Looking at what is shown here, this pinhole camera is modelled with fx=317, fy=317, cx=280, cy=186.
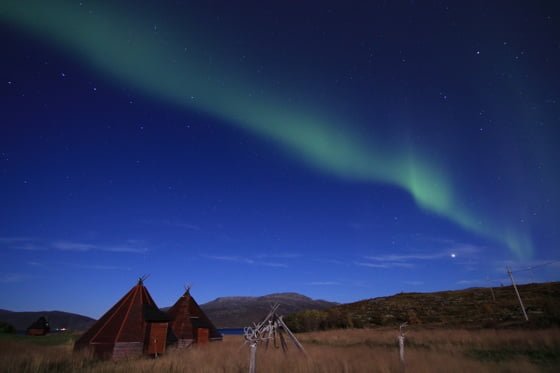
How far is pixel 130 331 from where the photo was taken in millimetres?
26844

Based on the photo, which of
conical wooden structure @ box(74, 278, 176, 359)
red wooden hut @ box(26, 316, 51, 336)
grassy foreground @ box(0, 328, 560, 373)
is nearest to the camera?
grassy foreground @ box(0, 328, 560, 373)

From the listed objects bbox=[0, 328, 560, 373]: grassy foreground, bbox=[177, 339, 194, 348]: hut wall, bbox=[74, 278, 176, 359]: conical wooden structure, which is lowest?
bbox=[177, 339, 194, 348]: hut wall

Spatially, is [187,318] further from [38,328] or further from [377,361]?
[38,328]

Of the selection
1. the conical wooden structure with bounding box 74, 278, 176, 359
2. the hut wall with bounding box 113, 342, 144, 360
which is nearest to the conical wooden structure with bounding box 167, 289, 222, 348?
the conical wooden structure with bounding box 74, 278, 176, 359

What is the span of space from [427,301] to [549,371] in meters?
52.2

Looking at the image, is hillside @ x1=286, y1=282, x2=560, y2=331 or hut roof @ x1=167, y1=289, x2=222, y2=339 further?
hillside @ x1=286, y1=282, x2=560, y2=331

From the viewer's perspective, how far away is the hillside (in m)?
36.8

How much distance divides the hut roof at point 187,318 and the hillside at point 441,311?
19623mm

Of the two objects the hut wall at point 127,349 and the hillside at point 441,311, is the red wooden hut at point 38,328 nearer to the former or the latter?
the hillside at point 441,311

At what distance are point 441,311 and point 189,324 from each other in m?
36.1

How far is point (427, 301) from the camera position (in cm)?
5766

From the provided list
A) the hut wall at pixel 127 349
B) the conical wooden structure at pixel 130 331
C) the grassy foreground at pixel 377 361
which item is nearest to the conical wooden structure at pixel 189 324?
the conical wooden structure at pixel 130 331

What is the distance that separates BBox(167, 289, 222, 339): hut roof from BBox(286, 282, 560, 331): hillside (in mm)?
19623

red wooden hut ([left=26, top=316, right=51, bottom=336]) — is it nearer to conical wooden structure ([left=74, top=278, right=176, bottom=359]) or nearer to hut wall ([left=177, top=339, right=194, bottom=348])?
hut wall ([left=177, top=339, right=194, bottom=348])
